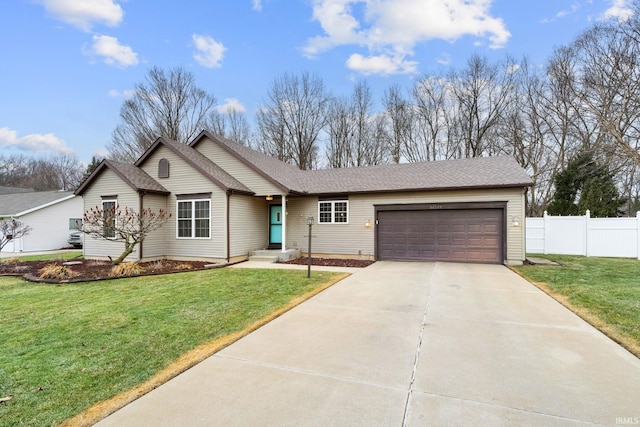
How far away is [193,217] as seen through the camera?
40.1 feet

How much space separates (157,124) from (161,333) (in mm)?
25618

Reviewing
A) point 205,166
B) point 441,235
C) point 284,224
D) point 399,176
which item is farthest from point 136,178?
point 441,235

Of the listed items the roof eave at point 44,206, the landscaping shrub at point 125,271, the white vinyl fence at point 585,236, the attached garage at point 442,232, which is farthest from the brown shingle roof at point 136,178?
the white vinyl fence at point 585,236

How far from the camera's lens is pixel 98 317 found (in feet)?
16.6

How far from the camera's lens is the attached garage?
11180 mm

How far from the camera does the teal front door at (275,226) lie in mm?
14000

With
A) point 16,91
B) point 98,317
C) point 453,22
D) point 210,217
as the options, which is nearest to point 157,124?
point 16,91

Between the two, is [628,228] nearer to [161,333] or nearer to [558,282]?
[558,282]

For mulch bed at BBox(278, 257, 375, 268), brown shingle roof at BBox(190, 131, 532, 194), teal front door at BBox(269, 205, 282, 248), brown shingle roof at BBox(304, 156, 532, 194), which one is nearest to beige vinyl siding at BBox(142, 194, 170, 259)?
brown shingle roof at BBox(190, 131, 532, 194)

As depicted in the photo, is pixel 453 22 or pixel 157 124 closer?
pixel 453 22

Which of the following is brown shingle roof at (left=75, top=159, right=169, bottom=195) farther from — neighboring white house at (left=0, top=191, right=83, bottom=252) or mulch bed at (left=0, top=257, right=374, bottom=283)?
neighboring white house at (left=0, top=191, right=83, bottom=252)

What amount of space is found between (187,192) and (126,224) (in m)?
2.42

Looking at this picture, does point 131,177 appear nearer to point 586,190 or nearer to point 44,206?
point 44,206

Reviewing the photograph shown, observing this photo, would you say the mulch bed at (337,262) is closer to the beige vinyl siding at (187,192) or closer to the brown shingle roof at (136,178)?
the beige vinyl siding at (187,192)
